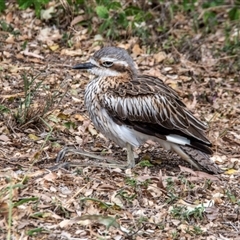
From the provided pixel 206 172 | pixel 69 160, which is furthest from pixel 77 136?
pixel 206 172

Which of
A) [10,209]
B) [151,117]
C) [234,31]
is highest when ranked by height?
[10,209]

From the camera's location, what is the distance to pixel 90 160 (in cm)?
762

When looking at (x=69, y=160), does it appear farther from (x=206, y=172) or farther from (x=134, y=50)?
(x=134, y=50)

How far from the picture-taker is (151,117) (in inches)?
295

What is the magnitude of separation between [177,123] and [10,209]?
7.74 feet

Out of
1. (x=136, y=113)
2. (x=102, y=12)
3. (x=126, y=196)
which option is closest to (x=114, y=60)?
(x=136, y=113)

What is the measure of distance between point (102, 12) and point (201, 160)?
312 centimetres

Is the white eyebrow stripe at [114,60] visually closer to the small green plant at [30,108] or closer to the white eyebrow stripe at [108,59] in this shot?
the white eyebrow stripe at [108,59]

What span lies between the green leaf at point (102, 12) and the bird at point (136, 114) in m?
2.37

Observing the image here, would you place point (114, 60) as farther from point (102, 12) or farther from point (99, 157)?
point (102, 12)

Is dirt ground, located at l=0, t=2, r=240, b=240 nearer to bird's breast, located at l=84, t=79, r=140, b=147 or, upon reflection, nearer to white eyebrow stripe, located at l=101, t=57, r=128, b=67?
bird's breast, located at l=84, t=79, r=140, b=147

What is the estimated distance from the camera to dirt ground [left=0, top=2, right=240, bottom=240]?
20.5ft

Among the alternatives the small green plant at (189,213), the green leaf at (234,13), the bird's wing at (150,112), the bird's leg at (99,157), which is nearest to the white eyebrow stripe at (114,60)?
the bird's wing at (150,112)

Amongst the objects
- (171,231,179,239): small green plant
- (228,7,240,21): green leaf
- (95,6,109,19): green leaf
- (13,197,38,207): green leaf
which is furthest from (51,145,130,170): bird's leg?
(228,7,240,21): green leaf
